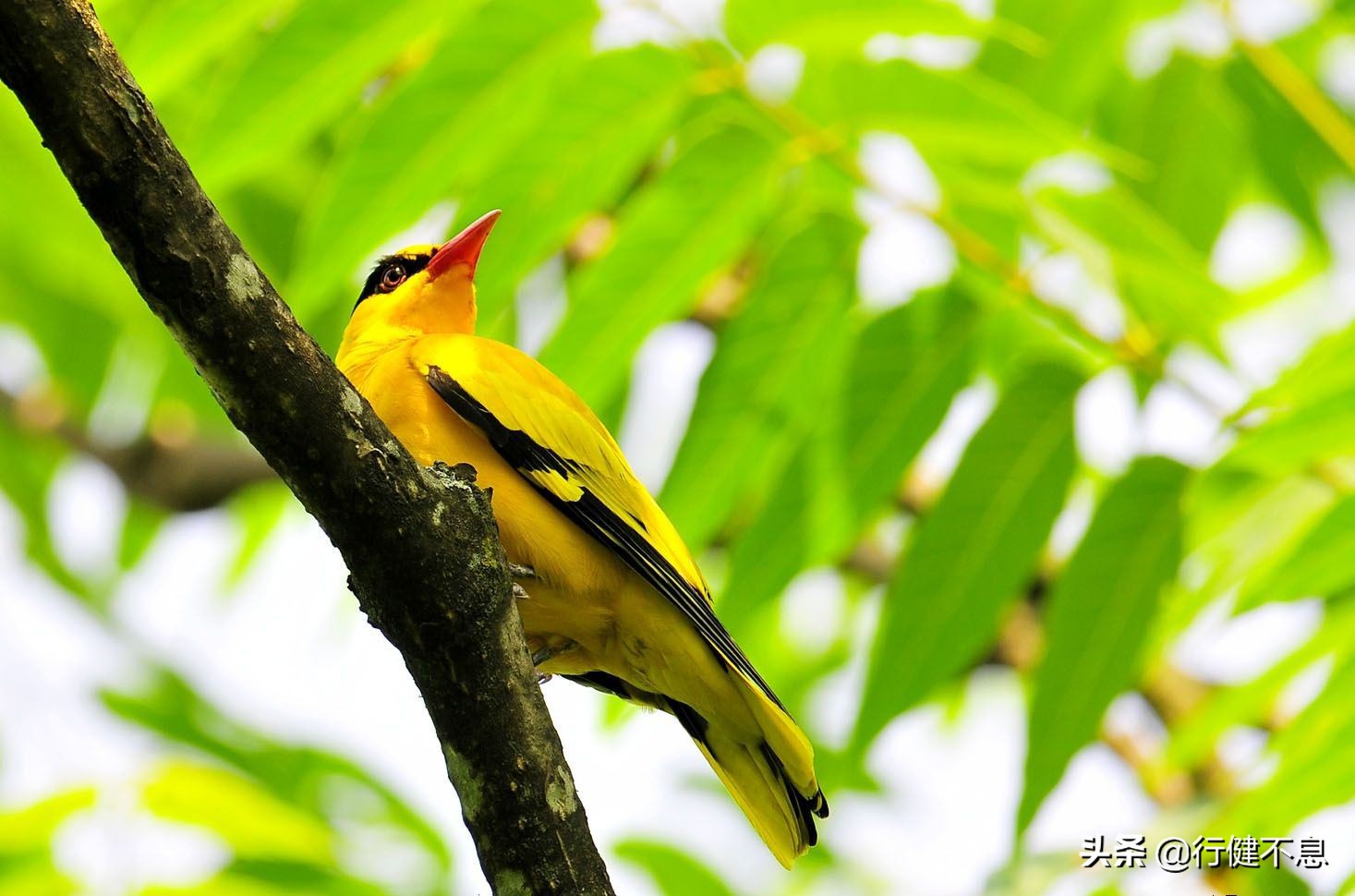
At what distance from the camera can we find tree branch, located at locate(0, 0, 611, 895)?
2.18m

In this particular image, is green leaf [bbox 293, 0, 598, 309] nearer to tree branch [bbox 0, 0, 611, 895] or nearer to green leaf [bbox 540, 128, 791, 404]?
green leaf [bbox 540, 128, 791, 404]

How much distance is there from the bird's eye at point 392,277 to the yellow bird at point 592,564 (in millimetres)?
1098

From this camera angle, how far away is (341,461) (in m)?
2.51

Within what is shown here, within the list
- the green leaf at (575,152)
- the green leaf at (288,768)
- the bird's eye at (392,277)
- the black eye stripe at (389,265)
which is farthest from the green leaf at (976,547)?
the bird's eye at (392,277)

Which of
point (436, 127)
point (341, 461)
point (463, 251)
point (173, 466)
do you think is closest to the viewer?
point (341, 461)

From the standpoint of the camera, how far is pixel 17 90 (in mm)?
2160

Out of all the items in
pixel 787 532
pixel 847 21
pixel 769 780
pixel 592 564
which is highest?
pixel 847 21

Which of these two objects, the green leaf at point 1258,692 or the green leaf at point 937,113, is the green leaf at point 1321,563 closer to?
the green leaf at point 1258,692

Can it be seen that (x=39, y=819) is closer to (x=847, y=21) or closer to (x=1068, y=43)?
(x=847, y=21)

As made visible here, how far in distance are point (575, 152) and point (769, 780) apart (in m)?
1.90

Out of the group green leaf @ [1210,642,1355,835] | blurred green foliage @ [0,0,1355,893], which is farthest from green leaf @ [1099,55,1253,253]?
green leaf @ [1210,642,1355,835]

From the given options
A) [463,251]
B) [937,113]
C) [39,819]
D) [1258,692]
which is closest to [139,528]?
[39,819]

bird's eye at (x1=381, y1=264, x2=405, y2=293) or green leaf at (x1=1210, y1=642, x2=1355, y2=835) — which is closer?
green leaf at (x1=1210, y1=642, x2=1355, y2=835)

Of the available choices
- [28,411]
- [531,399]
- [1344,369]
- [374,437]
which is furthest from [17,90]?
[28,411]
